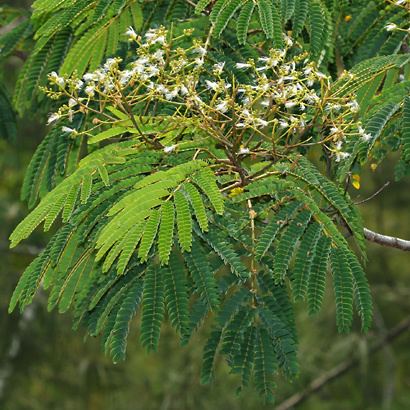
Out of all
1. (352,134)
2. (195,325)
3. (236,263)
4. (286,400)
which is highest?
(352,134)

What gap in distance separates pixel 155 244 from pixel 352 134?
2.15 ft

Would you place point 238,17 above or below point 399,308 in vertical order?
above

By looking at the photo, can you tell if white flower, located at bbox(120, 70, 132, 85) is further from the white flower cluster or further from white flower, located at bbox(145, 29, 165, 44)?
white flower, located at bbox(145, 29, 165, 44)

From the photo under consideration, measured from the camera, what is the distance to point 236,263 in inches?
115

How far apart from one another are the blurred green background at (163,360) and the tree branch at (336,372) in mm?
53

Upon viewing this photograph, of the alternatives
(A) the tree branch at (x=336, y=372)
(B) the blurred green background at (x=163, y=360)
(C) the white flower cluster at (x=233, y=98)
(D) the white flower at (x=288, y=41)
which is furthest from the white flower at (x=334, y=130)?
(A) the tree branch at (x=336, y=372)

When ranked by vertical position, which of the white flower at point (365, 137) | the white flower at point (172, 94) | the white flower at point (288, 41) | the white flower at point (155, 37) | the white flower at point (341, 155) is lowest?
the white flower at point (341, 155)

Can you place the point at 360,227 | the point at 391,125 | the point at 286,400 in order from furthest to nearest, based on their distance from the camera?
the point at 286,400, the point at 391,125, the point at 360,227

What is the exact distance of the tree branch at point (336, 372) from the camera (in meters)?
7.66

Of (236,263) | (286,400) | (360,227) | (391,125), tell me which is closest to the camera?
(236,263)

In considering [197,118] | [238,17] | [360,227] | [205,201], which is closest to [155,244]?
[205,201]

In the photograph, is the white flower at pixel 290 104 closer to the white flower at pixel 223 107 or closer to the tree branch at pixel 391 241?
the white flower at pixel 223 107

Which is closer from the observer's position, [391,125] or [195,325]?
[195,325]

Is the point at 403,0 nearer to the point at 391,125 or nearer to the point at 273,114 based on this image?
the point at 391,125
